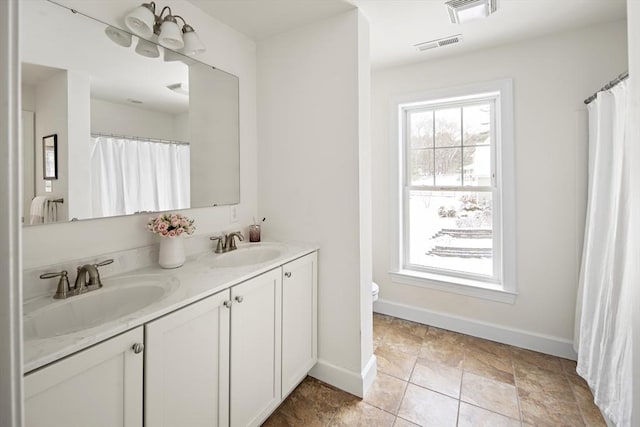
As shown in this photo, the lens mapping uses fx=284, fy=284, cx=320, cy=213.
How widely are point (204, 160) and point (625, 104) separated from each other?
2408 mm

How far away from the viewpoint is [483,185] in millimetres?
2492

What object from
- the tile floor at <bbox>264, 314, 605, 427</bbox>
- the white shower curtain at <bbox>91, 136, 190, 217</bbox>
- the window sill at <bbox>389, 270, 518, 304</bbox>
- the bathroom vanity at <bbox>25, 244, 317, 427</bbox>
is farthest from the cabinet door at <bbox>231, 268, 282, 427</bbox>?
the window sill at <bbox>389, 270, 518, 304</bbox>

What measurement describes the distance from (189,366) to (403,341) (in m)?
1.84

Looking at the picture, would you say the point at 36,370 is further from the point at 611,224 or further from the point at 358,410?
the point at 611,224

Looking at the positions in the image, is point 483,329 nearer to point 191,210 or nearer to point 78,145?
point 191,210

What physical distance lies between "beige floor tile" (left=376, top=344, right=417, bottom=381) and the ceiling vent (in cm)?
246

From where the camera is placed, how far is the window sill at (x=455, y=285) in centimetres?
237

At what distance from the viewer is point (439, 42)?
2.24 meters

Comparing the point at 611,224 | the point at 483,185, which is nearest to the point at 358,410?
the point at 611,224

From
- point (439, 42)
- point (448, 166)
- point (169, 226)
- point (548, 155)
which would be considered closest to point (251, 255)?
point (169, 226)

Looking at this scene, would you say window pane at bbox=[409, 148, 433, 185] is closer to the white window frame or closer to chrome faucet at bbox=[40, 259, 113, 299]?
the white window frame

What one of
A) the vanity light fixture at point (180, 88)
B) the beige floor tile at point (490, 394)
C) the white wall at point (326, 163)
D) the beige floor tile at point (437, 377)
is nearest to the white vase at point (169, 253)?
the white wall at point (326, 163)

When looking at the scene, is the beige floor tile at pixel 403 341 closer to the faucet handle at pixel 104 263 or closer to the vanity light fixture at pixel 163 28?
the faucet handle at pixel 104 263

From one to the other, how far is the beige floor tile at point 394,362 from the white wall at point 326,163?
12.9 inches
